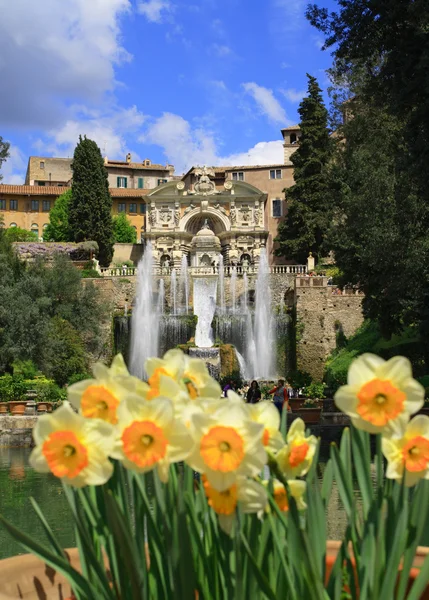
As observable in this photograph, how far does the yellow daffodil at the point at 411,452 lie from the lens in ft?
8.19

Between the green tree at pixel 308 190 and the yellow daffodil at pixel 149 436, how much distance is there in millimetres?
47481

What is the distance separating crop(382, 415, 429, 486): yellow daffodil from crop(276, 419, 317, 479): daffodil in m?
0.31

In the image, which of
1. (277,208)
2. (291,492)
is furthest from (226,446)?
(277,208)

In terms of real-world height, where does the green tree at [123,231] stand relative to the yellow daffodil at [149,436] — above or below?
above

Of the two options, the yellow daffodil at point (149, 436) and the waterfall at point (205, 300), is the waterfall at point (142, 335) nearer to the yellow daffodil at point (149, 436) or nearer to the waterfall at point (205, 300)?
the waterfall at point (205, 300)

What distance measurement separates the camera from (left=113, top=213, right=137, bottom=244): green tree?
68.2 m

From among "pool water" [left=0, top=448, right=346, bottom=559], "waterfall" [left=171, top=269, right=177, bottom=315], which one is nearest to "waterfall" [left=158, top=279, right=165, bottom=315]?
"waterfall" [left=171, top=269, right=177, bottom=315]

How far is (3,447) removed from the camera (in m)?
20.1

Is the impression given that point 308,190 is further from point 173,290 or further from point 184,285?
point 173,290

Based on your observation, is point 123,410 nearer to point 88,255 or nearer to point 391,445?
point 391,445

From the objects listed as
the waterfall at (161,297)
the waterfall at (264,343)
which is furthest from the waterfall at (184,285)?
the waterfall at (264,343)

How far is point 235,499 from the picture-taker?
2338 mm

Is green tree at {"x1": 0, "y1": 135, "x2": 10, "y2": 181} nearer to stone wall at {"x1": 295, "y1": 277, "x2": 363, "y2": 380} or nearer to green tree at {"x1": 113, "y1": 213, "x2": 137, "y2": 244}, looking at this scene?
stone wall at {"x1": 295, "y1": 277, "x2": 363, "y2": 380}

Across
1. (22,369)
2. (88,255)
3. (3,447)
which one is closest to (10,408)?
(3,447)
